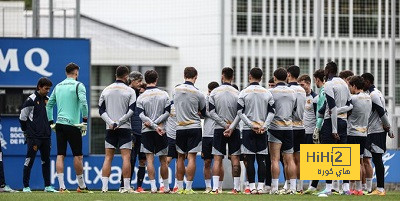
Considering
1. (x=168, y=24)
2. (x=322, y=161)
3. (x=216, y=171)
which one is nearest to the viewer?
(x=322, y=161)

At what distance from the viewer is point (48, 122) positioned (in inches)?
896

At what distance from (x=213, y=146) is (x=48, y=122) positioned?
9.72 feet

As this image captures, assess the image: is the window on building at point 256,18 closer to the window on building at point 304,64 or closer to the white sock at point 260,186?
the window on building at point 304,64

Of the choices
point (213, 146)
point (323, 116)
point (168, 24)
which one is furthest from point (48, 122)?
point (168, 24)

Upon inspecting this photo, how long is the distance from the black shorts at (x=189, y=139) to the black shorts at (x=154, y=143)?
1.15ft

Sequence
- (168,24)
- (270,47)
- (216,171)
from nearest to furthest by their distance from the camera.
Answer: (216,171) → (168,24) → (270,47)

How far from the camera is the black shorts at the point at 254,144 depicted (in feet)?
69.9

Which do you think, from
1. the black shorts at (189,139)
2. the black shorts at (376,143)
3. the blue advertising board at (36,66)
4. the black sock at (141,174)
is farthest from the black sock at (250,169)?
the blue advertising board at (36,66)

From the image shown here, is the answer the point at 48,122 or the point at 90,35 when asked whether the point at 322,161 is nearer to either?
the point at 48,122

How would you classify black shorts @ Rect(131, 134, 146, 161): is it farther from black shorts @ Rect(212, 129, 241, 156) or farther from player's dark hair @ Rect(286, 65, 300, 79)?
player's dark hair @ Rect(286, 65, 300, 79)

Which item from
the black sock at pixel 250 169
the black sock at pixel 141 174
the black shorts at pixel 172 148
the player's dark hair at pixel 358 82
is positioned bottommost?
the black sock at pixel 141 174

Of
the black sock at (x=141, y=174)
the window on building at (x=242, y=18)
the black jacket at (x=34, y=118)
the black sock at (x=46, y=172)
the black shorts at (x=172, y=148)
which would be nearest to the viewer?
the black sock at (x=46, y=172)

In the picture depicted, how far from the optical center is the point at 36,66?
27484 mm

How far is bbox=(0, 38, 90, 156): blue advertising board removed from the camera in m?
27.4
